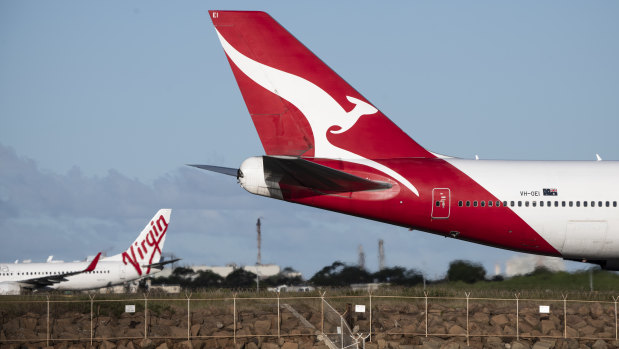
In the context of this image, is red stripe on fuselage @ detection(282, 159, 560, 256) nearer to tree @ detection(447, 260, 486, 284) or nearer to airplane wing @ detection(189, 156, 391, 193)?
airplane wing @ detection(189, 156, 391, 193)

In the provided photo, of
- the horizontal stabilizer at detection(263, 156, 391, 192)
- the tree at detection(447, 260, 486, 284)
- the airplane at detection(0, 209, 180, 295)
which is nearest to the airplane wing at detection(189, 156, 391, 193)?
the horizontal stabilizer at detection(263, 156, 391, 192)

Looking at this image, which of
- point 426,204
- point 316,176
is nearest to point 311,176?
point 316,176

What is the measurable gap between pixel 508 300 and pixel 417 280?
3794 millimetres

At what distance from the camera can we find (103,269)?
5194 centimetres

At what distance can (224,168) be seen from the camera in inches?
934

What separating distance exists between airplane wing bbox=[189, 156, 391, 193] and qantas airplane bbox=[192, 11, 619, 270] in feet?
0.14

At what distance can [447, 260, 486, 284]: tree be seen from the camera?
2850 cm

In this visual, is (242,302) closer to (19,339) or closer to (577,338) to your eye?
(19,339)

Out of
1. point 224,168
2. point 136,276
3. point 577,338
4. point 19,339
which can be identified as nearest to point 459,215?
point 577,338

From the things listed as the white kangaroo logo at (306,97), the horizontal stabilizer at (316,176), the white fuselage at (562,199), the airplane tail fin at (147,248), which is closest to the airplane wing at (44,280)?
the airplane tail fin at (147,248)

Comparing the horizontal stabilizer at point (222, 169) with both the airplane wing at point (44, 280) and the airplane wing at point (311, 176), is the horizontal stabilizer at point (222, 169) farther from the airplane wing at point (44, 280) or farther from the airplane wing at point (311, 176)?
the airplane wing at point (44, 280)

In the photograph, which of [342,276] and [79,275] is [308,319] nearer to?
[342,276]

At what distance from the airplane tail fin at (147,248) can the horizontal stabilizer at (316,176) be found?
104 feet

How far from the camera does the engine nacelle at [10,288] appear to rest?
47062mm
